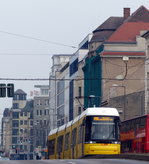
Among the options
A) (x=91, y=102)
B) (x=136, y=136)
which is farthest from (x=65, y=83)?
(x=136, y=136)

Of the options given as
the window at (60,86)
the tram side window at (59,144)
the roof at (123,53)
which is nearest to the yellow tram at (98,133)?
the tram side window at (59,144)

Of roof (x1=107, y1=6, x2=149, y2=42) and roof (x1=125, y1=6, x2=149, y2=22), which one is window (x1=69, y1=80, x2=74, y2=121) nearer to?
roof (x1=125, y1=6, x2=149, y2=22)

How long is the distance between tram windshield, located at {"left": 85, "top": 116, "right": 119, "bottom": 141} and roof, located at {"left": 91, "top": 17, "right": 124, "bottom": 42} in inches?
2585

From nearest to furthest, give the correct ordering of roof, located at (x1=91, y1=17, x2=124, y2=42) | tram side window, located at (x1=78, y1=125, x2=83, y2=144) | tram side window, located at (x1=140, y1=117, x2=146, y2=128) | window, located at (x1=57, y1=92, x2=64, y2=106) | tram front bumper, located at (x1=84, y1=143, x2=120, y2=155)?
tram front bumper, located at (x1=84, y1=143, x2=120, y2=155), tram side window, located at (x1=78, y1=125, x2=83, y2=144), tram side window, located at (x1=140, y1=117, x2=146, y2=128), roof, located at (x1=91, y1=17, x2=124, y2=42), window, located at (x1=57, y1=92, x2=64, y2=106)

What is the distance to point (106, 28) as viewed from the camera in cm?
11656

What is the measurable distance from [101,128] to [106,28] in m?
68.7

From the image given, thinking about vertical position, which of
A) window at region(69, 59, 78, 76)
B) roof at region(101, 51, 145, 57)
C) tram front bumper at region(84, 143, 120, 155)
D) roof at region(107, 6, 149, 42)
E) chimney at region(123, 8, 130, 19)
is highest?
chimney at region(123, 8, 130, 19)

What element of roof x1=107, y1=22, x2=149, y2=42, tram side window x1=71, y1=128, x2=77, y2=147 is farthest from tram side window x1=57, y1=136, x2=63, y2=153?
roof x1=107, y1=22, x2=149, y2=42

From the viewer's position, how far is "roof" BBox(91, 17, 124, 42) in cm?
11556

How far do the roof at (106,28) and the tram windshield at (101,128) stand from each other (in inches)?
2585

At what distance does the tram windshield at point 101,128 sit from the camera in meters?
48.3

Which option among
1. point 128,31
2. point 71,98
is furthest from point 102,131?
point 71,98

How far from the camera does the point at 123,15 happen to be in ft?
398

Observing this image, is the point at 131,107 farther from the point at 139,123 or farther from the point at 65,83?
the point at 65,83
